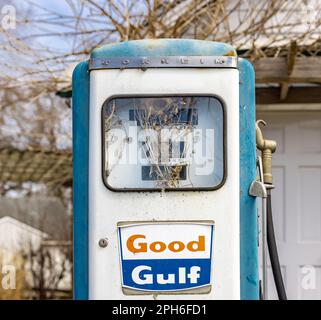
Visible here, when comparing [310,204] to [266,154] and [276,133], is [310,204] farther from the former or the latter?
[266,154]

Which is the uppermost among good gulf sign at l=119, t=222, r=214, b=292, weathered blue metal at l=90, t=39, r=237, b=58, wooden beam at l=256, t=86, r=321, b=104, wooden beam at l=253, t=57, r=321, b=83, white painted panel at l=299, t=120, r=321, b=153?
wooden beam at l=253, t=57, r=321, b=83

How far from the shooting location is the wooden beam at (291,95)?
24.2 ft

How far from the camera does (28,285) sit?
13.1 metres

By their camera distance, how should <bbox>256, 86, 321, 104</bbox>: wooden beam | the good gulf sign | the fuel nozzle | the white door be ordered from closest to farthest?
1. the good gulf sign
2. the fuel nozzle
3. the white door
4. <bbox>256, 86, 321, 104</bbox>: wooden beam

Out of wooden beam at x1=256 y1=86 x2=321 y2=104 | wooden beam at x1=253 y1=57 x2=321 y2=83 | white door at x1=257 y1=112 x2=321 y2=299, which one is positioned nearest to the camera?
wooden beam at x1=253 y1=57 x2=321 y2=83

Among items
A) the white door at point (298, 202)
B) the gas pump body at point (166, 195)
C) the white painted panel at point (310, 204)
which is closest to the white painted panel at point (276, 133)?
the white door at point (298, 202)

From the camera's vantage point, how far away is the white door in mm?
7230

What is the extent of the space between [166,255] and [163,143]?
1.91ft

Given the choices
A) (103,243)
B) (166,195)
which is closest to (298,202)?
(166,195)

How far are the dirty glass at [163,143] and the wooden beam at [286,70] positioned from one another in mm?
2660

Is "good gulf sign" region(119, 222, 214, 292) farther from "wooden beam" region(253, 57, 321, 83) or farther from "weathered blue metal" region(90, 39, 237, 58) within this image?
"wooden beam" region(253, 57, 321, 83)

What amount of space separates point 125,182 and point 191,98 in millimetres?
562

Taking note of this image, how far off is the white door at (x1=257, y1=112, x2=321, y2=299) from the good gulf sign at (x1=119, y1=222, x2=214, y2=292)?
3192mm

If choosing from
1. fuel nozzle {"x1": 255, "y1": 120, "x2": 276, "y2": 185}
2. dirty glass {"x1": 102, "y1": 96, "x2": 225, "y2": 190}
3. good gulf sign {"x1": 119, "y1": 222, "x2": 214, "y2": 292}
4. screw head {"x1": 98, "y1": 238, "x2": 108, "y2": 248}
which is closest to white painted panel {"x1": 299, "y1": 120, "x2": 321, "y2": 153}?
fuel nozzle {"x1": 255, "y1": 120, "x2": 276, "y2": 185}
